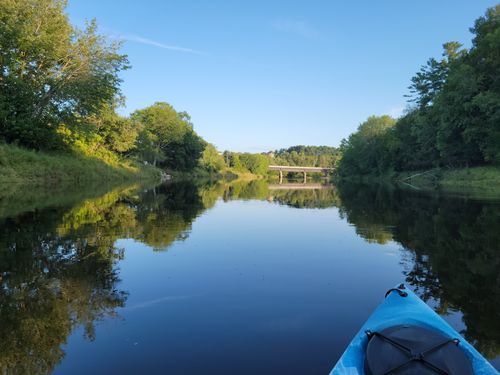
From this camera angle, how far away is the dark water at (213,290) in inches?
163

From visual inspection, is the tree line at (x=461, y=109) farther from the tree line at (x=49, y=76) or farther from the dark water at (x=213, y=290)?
the tree line at (x=49, y=76)

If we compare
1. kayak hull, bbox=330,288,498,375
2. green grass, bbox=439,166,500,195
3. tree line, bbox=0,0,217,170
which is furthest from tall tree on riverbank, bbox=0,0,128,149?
green grass, bbox=439,166,500,195

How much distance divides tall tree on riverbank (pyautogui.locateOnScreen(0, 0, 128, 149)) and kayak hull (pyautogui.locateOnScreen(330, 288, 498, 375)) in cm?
2898

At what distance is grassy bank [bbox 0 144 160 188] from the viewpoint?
2517 centimetres

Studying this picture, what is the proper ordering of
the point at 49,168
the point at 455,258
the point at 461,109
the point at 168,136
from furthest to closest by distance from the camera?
the point at 168,136, the point at 461,109, the point at 49,168, the point at 455,258

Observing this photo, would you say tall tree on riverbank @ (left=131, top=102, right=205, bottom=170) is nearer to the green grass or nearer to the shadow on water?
the green grass

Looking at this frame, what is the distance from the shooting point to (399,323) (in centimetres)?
380

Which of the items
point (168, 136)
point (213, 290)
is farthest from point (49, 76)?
point (168, 136)

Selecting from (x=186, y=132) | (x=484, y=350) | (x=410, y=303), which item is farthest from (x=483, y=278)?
(x=186, y=132)

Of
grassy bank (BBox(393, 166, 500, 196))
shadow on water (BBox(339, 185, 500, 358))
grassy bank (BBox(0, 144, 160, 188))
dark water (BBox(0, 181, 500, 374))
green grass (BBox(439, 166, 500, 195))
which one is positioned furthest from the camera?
green grass (BBox(439, 166, 500, 195))

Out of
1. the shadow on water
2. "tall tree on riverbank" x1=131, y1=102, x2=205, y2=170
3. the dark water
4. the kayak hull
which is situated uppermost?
"tall tree on riverbank" x1=131, y1=102, x2=205, y2=170

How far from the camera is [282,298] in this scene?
240 inches

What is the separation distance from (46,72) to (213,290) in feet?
104

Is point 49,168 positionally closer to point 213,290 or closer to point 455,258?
point 213,290
